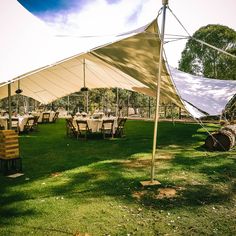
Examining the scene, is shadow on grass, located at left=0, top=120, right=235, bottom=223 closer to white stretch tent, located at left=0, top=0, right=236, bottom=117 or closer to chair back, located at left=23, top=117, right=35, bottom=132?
white stretch tent, located at left=0, top=0, right=236, bottom=117

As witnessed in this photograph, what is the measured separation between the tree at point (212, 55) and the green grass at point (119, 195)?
18237mm

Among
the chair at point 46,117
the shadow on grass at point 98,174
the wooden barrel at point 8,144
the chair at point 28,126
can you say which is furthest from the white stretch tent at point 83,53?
the chair at point 46,117

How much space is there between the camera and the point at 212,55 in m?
24.6

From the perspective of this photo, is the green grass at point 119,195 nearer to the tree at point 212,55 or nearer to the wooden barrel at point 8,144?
the wooden barrel at point 8,144

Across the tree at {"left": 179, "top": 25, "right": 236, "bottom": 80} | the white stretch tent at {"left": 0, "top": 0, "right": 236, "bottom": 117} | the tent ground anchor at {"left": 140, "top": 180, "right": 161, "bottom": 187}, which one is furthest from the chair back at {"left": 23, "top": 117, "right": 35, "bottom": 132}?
the tree at {"left": 179, "top": 25, "right": 236, "bottom": 80}

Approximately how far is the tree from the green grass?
1824 centimetres

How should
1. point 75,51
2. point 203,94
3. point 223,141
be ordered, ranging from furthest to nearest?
1. point 223,141
2. point 203,94
3. point 75,51

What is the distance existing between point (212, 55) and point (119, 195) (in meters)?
22.9

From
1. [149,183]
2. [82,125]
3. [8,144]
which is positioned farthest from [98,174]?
[82,125]

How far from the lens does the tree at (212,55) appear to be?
77.3 feet

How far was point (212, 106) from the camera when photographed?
6.76 m

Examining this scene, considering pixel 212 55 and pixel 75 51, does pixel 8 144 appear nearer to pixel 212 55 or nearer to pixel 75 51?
pixel 75 51

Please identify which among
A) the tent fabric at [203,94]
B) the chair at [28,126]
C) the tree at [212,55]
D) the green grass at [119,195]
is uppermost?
the tree at [212,55]

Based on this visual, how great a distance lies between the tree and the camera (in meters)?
23.6
